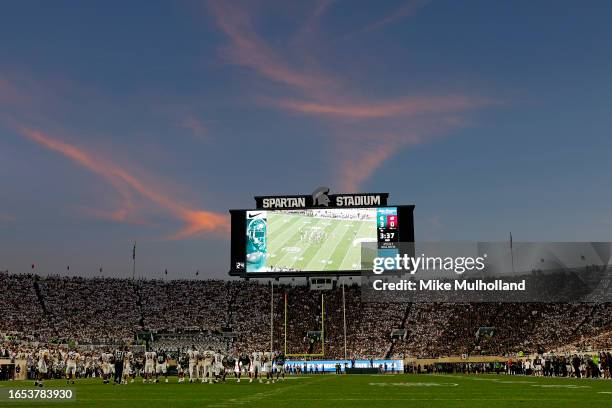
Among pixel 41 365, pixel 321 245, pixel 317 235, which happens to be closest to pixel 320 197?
pixel 317 235

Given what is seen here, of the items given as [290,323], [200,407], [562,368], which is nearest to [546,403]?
[200,407]

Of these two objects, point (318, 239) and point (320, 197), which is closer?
point (318, 239)

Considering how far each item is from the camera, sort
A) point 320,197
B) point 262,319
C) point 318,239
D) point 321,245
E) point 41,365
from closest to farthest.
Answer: point 41,365
point 321,245
point 318,239
point 320,197
point 262,319

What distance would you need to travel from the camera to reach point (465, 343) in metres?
60.0

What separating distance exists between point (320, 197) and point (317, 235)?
3.21 m

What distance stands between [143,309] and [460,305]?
3008 cm

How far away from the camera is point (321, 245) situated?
5162 centimetres

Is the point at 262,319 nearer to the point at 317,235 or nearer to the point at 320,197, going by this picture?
the point at 317,235

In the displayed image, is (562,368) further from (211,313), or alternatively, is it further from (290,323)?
(211,313)

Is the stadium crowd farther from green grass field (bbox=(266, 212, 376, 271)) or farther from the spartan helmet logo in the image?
the spartan helmet logo

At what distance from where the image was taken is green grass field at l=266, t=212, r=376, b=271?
51.1 metres

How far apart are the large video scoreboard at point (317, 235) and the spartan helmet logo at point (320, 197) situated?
0.26 meters

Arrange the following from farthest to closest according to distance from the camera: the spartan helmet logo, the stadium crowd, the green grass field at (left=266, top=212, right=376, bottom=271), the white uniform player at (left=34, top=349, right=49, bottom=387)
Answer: the stadium crowd < the spartan helmet logo < the green grass field at (left=266, top=212, right=376, bottom=271) < the white uniform player at (left=34, top=349, right=49, bottom=387)

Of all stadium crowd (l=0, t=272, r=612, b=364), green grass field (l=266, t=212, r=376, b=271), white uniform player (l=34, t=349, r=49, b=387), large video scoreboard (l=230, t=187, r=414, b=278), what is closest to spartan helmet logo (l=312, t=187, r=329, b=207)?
large video scoreboard (l=230, t=187, r=414, b=278)
